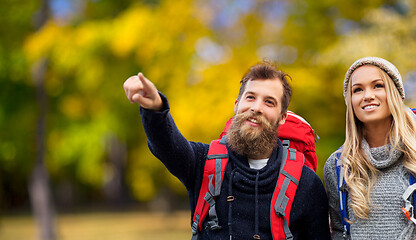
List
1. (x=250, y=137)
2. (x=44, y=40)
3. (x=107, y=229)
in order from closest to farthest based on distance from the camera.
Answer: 1. (x=250, y=137)
2. (x=44, y=40)
3. (x=107, y=229)

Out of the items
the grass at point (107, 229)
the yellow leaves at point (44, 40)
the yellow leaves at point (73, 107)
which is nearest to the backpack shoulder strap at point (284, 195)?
the yellow leaves at point (44, 40)

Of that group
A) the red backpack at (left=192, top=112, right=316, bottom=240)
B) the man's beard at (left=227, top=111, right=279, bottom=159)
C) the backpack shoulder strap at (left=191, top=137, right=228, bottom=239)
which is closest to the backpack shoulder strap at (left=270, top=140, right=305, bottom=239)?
the red backpack at (left=192, top=112, right=316, bottom=240)

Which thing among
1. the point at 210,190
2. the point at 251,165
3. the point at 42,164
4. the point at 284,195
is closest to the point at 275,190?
the point at 284,195

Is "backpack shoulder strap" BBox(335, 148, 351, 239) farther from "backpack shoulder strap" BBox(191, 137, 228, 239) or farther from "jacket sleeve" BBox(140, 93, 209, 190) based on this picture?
"jacket sleeve" BBox(140, 93, 209, 190)

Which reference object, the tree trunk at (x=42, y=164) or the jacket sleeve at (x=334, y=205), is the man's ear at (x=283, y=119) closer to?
the jacket sleeve at (x=334, y=205)

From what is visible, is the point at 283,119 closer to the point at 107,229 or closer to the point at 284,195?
the point at 284,195

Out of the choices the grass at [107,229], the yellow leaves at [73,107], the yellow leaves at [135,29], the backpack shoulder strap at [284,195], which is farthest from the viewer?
the yellow leaves at [73,107]

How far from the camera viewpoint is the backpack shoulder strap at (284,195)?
254 cm

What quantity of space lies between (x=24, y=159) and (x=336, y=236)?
18.4 meters

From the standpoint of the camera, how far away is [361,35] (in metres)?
8.85

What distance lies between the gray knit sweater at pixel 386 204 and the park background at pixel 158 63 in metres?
5.81

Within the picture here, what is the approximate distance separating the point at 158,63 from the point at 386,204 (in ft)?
30.9

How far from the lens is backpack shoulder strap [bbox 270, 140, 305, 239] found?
2.54 meters

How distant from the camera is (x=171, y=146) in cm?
250
